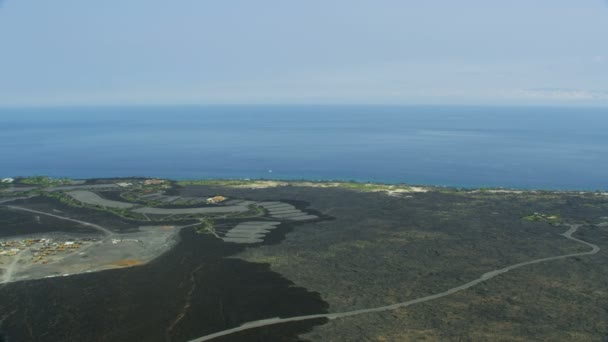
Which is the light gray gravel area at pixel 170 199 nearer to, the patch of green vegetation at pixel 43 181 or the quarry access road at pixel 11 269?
the quarry access road at pixel 11 269

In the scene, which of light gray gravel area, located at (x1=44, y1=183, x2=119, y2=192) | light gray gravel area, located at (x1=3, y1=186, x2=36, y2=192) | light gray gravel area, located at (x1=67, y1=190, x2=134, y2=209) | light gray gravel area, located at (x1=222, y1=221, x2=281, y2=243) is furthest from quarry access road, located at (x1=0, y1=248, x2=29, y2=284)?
light gray gravel area, located at (x1=3, y1=186, x2=36, y2=192)

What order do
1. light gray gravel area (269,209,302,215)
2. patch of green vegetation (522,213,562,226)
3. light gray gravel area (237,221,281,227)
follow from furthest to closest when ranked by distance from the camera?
light gray gravel area (269,209,302,215) → light gray gravel area (237,221,281,227) → patch of green vegetation (522,213,562,226)

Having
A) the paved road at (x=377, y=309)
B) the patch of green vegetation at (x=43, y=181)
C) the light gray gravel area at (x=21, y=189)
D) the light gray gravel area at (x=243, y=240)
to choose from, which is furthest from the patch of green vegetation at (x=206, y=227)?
the patch of green vegetation at (x=43, y=181)

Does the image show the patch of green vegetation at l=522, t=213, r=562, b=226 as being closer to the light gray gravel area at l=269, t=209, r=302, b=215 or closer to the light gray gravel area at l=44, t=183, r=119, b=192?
the light gray gravel area at l=269, t=209, r=302, b=215

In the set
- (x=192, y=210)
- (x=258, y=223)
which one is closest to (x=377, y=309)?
(x=258, y=223)

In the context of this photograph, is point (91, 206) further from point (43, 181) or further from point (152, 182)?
point (43, 181)

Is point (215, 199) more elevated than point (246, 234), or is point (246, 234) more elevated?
point (215, 199)

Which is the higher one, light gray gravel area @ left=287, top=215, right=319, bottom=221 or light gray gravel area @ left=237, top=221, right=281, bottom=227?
light gray gravel area @ left=287, top=215, right=319, bottom=221

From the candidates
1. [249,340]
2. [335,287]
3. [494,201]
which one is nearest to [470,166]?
[494,201]

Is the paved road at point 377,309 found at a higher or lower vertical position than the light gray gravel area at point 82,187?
lower
